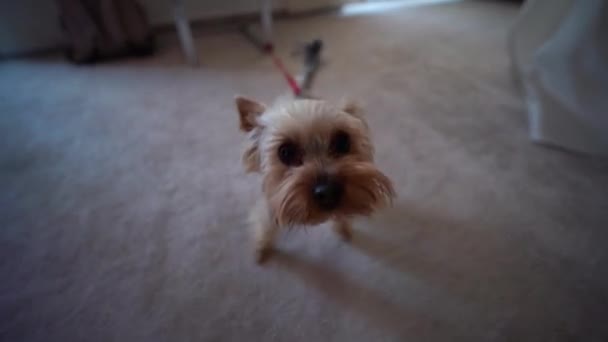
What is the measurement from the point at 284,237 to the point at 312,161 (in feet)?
1.77

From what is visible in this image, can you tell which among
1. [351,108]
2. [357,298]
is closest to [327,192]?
[351,108]

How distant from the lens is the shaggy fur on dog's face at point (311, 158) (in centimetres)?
107

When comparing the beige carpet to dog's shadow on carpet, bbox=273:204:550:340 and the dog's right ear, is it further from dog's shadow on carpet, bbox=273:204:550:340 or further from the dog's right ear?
the dog's right ear

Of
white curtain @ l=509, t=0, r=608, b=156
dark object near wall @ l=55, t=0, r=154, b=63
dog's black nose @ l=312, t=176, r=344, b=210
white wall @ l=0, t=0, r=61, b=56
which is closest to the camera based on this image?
dog's black nose @ l=312, t=176, r=344, b=210

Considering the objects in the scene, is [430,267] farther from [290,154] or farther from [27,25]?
[27,25]

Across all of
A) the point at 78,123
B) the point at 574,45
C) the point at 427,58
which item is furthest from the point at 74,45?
the point at 574,45

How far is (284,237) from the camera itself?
1543 mm

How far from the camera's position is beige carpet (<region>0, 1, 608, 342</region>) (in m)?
1.26

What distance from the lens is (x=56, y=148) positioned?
204 centimetres

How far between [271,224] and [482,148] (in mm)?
1380

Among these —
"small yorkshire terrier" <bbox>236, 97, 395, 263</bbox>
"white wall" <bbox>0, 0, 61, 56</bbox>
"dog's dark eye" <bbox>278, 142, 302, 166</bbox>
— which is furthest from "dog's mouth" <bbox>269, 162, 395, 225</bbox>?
"white wall" <bbox>0, 0, 61, 56</bbox>

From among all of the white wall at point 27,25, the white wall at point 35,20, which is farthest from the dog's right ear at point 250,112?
the white wall at point 27,25

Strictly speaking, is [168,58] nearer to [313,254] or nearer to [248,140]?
[248,140]

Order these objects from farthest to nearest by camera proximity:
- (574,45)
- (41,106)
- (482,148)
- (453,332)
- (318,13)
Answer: (318,13) < (41,106) < (482,148) < (574,45) < (453,332)
